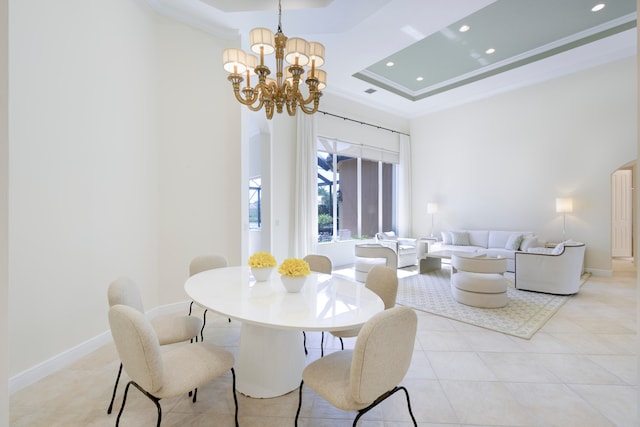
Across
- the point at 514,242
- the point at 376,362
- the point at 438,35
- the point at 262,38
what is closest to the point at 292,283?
the point at 376,362

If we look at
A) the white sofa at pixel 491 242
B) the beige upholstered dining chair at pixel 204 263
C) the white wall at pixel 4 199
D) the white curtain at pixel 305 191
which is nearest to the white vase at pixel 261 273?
the beige upholstered dining chair at pixel 204 263

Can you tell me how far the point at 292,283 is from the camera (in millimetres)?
1839

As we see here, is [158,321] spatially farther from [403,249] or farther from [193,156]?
[403,249]

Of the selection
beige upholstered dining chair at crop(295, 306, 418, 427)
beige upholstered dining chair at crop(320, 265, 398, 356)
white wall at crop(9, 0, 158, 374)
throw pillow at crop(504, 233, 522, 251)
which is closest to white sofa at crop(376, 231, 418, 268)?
throw pillow at crop(504, 233, 522, 251)

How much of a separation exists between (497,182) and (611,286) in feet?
8.81

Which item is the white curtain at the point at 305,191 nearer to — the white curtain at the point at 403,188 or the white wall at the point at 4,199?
the white curtain at the point at 403,188

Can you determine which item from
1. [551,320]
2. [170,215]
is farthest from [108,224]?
[551,320]

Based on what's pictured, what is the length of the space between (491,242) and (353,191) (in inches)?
125

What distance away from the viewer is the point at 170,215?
334 centimetres

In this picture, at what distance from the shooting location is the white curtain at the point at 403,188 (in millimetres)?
7500

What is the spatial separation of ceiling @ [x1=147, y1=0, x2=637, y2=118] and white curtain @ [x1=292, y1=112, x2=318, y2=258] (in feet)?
3.90

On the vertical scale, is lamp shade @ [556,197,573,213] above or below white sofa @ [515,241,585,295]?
above

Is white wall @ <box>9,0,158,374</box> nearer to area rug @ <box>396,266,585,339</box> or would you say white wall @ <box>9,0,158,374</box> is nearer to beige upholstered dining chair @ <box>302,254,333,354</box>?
beige upholstered dining chair @ <box>302,254,333,354</box>

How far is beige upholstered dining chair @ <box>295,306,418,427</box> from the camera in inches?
44.7
